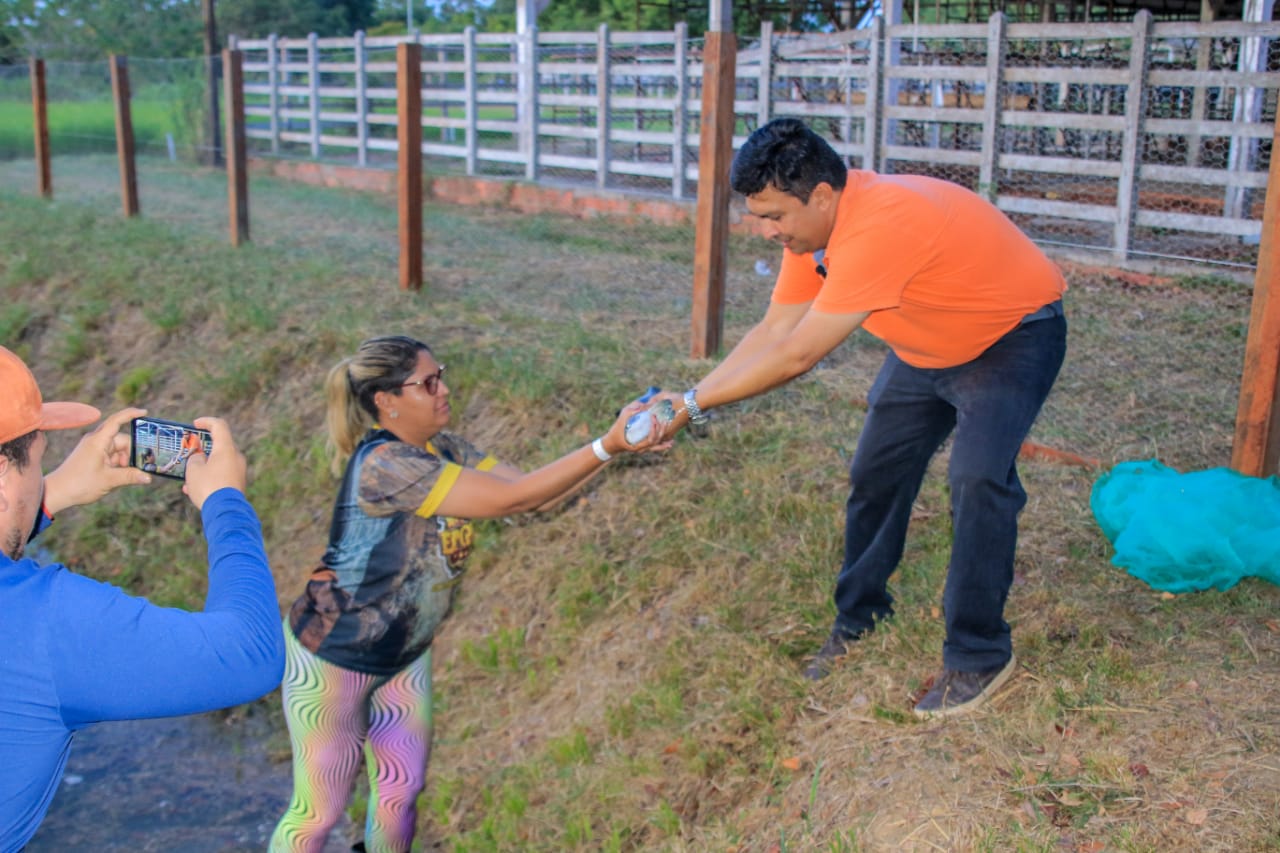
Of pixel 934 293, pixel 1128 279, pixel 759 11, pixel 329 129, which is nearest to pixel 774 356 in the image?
pixel 934 293

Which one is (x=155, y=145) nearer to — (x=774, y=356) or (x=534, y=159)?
(x=534, y=159)

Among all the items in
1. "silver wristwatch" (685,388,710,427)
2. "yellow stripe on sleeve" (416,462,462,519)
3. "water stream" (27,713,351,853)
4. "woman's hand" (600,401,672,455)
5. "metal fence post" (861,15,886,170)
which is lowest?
"water stream" (27,713,351,853)

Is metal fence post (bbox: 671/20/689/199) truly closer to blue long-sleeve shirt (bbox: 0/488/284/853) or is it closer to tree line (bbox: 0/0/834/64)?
blue long-sleeve shirt (bbox: 0/488/284/853)

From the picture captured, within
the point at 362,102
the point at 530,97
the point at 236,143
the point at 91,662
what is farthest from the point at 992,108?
the point at 362,102

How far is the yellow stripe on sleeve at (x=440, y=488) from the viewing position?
3.51 meters

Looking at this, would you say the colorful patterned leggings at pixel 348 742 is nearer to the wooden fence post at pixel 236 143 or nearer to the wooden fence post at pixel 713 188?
the wooden fence post at pixel 713 188

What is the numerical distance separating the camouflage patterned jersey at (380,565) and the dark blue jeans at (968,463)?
1370 millimetres

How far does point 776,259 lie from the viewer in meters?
10.2

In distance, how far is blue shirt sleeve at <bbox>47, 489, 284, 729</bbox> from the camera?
1834 mm

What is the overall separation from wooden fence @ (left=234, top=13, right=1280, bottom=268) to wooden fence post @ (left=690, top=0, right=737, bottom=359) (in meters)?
3.08

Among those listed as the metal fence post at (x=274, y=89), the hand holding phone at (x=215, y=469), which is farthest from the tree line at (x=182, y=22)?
the hand holding phone at (x=215, y=469)

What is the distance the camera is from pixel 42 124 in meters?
13.9

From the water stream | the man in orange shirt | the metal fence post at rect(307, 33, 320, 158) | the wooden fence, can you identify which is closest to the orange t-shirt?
the man in orange shirt

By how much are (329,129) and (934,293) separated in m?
19.9
